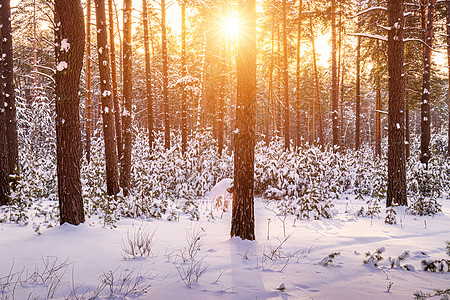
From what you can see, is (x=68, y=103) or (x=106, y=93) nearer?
(x=68, y=103)

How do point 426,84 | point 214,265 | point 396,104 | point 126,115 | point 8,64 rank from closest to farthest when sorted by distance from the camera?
point 214,265 → point 396,104 → point 8,64 → point 126,115 → point 426,84

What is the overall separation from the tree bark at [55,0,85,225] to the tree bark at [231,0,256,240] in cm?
314

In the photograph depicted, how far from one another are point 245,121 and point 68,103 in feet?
11.2

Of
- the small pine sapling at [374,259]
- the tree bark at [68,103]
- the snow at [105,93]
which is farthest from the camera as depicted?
the snow at [105,93]

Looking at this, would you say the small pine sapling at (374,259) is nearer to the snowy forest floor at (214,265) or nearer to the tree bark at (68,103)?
the snowy forest floor at (214,265)

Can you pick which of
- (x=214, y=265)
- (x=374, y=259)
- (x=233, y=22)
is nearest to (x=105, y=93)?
(x=233, y=22)

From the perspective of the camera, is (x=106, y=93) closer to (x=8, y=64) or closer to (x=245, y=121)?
(x=8, y=64)

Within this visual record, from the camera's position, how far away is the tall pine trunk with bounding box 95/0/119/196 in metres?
8.73

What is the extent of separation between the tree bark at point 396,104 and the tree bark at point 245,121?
18.3 feet

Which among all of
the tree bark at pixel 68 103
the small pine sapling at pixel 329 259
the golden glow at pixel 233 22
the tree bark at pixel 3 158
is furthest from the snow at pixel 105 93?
the small pine sapling at pixel 329 259

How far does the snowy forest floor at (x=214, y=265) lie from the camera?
3.22 meters

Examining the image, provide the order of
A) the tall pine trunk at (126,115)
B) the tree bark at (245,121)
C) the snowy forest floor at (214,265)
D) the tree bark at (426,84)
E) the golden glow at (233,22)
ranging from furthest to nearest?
the tree bark at (426,84)
the tall pine trunk at (126,115)
the golden glow at (233,22)
the tree bark at (245,121)
the snowy forest floor at (214,265)

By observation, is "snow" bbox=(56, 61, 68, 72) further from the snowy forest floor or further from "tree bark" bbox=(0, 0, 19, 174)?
→ "tree bark" bbox=(0, 0, 19, 174)

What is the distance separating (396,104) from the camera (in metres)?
8.38
